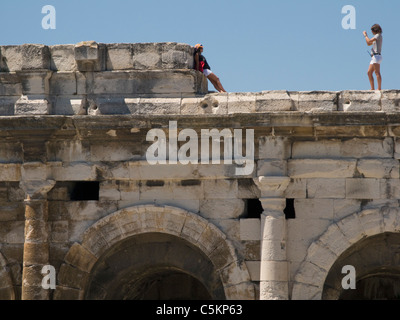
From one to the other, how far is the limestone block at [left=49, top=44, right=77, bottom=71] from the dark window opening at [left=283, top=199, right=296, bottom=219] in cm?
411

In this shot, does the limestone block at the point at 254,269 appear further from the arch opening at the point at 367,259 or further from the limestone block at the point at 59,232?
the limestone block at the point at 59,232

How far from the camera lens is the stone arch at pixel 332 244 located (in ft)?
57.3

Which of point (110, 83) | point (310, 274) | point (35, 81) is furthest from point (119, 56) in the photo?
point (310, 274)

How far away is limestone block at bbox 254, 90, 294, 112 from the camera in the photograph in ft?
58.4

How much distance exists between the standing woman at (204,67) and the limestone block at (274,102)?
1.19 meters

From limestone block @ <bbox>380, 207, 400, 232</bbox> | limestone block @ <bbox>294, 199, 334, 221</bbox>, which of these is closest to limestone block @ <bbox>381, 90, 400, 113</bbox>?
limestone block @ <bbox>380, 207, 400, 232</bbox>

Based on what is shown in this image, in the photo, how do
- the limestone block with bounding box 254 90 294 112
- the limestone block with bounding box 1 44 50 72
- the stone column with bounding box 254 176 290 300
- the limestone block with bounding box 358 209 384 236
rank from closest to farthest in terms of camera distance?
the stone column with bounding box 254 176 290 300, the limestone block with bounding box 358 209 384 236, the limestone block with bounding box 254 90 294 112, the limestone block with bounding box 1 44 50 72

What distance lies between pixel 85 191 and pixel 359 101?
473 cm

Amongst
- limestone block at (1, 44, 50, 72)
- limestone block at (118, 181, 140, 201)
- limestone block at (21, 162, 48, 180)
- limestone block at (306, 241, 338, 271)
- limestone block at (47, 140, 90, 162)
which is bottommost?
limestone block at (306, 241, 338, 271)

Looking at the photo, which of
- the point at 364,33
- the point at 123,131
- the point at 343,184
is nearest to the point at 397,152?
the point at 343,184

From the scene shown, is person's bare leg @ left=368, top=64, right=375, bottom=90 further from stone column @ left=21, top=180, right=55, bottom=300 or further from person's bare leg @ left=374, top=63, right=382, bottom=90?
stone column @ left=21, top=180, right=55, bottom=300

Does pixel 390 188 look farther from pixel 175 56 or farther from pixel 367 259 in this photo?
pixel 175 56

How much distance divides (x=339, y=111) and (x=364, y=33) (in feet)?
5.23
